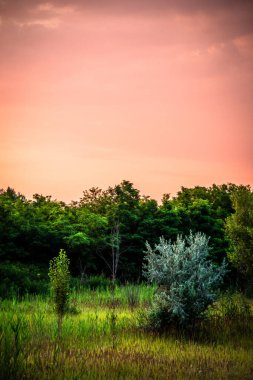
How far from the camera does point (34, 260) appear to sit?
24.5 meters

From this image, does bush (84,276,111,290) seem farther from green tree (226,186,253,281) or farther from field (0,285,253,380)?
field (0,285,253,380)

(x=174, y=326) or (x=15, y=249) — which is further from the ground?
(x=15, y=249)

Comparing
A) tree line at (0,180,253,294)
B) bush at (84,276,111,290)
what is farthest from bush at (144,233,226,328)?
bush at (84,276,111,290)

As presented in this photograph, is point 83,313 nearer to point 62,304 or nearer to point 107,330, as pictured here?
point 107,330

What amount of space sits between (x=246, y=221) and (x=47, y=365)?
60.7ft

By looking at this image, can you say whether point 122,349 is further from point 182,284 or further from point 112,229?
point 112,229

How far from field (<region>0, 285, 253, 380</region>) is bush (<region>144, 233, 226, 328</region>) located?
0.38 metres

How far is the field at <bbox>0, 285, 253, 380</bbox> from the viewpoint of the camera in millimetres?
7176

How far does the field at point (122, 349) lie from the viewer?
718 centimetres

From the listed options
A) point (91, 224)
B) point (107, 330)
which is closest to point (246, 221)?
point (91, 224)

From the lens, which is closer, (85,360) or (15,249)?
(85,360)

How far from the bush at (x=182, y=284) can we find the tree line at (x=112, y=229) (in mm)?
9639

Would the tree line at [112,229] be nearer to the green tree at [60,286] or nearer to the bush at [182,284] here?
the bush at [182,284]

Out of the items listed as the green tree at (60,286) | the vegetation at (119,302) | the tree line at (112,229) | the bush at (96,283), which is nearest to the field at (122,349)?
the vegetation at (119,302)
